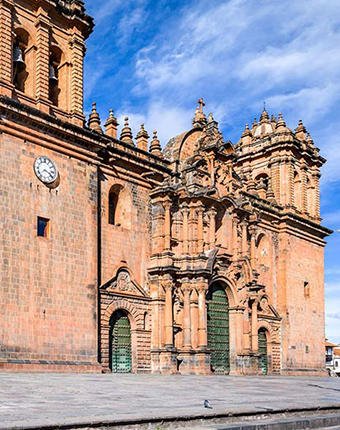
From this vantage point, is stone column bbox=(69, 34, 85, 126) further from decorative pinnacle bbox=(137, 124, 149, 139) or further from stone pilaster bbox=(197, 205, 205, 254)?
stone pilaster bbox=(197, 205, 205, 254)

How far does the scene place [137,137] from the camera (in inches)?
1029

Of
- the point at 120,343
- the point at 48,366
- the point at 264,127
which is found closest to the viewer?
the point at 48,366

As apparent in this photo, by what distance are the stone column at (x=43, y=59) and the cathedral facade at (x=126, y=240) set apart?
50 millimetres

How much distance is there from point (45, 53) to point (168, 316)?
35.3 ft

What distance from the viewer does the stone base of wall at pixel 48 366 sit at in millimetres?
17728

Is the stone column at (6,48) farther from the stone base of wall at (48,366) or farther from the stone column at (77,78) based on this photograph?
the stone base of wall at (48,366)

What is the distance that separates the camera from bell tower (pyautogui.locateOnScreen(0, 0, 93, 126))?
2020 centimetres

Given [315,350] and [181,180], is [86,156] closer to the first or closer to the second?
[181,180]

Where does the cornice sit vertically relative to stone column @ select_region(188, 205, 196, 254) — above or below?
above

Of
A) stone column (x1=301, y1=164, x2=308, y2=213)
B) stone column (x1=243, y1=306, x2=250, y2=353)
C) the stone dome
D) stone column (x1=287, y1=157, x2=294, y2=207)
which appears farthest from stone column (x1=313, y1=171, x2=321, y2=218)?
stone column (x1=243, y1=306, x2=250, y2=353)

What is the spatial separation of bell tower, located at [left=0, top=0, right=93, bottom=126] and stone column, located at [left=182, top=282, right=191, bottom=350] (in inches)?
310

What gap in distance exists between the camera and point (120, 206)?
2438cm

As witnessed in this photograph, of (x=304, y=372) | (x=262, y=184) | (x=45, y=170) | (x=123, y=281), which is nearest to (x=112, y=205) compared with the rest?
(x=123, y=281)

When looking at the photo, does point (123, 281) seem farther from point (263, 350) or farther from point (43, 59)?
point (263, 350)
